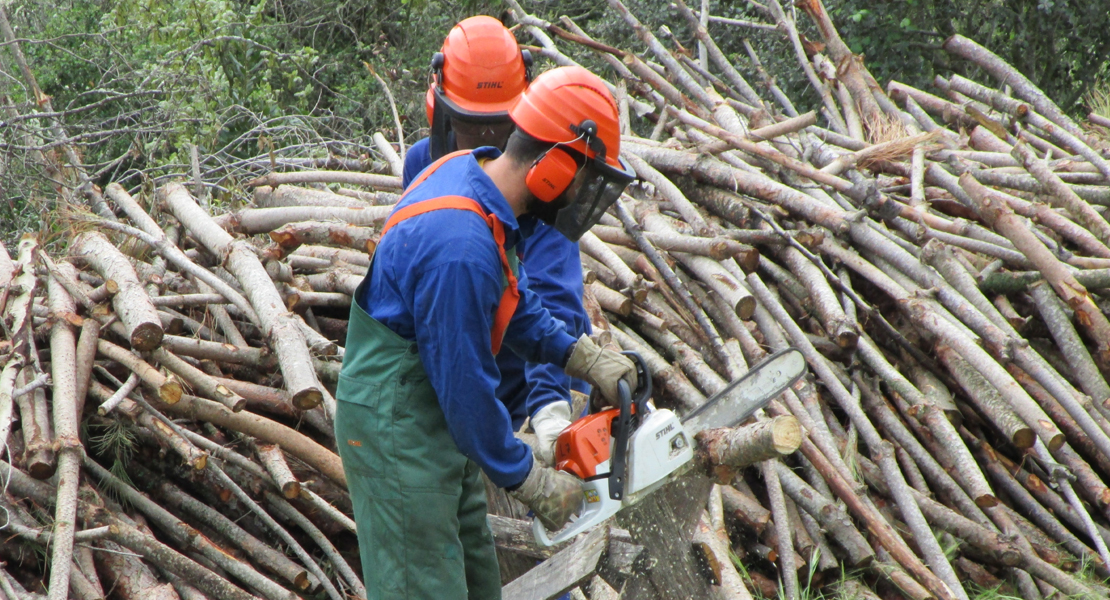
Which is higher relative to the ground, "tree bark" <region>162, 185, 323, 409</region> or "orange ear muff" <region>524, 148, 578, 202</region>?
"orange ear muff" <region>524, 148, 578, 202</region>

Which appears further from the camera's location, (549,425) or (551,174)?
(549,425)

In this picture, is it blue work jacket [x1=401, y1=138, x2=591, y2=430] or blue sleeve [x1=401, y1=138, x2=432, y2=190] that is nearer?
Result: blue work jacket [x1=401, y1=138, x2=591, y2=430]

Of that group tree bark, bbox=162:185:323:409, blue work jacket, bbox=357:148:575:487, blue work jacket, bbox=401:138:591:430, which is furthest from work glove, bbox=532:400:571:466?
tree bark, bbox=162:185:323:409

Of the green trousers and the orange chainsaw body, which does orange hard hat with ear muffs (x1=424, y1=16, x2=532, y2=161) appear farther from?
the orange chainsaw body

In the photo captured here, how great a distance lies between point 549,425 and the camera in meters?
2.70

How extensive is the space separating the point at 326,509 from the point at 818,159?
342 cm

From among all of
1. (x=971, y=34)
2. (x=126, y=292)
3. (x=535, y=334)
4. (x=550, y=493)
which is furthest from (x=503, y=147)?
(x=971, y=34)

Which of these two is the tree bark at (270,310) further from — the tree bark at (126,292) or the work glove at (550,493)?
the work glove at (550,493)

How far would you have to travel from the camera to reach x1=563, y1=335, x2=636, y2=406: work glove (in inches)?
93.8

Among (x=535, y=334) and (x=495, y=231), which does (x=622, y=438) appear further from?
(x=495, y=231)

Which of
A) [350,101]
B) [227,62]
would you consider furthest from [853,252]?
[227,62]

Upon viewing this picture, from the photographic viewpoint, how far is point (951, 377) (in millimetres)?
3998

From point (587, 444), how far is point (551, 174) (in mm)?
703

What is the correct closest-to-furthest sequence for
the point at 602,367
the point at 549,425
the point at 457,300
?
1. the point at 457,300
2. the point at 602,367
3. the point at 549,425
